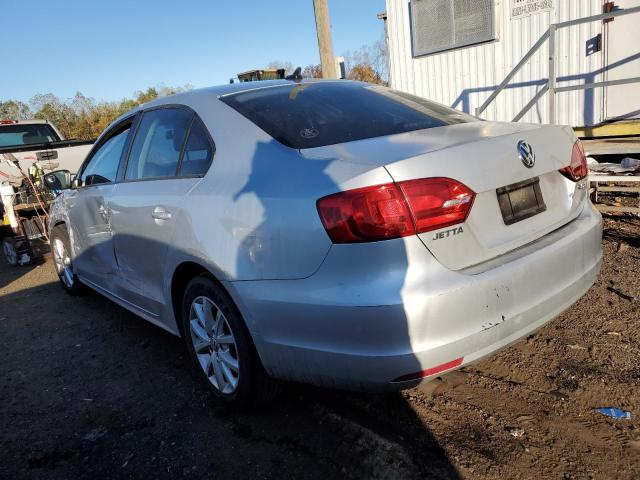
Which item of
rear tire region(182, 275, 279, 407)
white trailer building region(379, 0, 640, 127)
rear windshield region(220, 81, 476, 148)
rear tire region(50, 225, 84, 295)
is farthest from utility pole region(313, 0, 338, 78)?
rear tire region(182, 275, 279, 407)

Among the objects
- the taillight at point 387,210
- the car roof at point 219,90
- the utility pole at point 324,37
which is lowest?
the taillight at point 387,210

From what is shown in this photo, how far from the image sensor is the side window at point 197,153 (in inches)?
112

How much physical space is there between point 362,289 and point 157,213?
5.11ft

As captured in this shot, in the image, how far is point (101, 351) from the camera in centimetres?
396

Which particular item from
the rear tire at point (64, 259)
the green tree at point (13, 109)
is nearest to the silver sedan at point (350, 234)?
the rear tire at point (64, 259)

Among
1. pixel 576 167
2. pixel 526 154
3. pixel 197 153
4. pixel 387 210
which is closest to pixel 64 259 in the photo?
pixel 197 153

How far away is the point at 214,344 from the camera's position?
2.90m

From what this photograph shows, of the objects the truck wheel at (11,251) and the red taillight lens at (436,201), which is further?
the truck wheel at (11,251)

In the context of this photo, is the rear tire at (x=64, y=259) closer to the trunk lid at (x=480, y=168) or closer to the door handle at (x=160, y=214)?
the door handle at (x=160, y=214)

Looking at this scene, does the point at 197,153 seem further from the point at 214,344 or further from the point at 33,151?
the point at 33,151

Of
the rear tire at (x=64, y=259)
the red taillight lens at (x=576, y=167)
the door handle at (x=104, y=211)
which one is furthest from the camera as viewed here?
the rear tire at (x=64, y=259)

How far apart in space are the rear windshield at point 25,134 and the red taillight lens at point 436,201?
9.49 m

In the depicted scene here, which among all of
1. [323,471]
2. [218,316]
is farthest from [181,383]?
[323,471]

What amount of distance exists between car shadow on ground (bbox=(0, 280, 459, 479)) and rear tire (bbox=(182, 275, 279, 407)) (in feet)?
0.53
